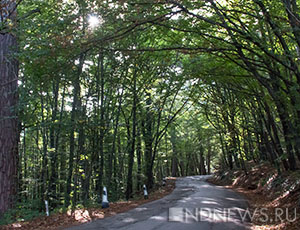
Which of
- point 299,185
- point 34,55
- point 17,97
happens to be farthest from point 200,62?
point 17,97

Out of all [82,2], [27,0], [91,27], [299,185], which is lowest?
[299,185]

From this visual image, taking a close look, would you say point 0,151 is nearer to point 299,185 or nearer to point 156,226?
point 156,226

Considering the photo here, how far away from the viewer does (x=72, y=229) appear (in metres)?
6.50

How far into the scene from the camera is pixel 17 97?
970 cm

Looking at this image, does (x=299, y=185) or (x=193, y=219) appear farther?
(x=299, y=185)

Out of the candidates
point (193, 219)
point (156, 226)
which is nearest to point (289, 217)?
point (193, 219)

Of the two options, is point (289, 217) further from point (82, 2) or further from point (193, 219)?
point (82, 2)

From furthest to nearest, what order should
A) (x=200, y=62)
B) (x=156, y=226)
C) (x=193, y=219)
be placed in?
(x=200, y=62)
(x=193, y=219)
(x=156, y=226)

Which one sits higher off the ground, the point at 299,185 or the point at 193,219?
the point at 299,185

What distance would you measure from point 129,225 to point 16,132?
230 inches

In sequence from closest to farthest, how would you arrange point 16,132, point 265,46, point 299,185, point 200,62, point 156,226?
1. point 265,46
2. point 156,226
3. point 299,185
4. point 16,132
5. point 200,62

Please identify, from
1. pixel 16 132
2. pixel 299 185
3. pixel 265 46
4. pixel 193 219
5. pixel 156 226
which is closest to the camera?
pixel 265 46

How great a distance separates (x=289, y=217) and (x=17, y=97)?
380 inches

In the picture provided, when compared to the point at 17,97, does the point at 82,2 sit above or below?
above
